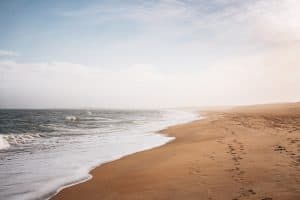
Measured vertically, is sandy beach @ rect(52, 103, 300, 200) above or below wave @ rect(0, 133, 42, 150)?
above

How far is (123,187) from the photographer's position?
796 cm

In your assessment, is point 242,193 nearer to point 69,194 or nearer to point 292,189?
point 292,189

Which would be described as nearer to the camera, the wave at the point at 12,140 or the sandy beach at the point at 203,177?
the sandy beach at the point at 203,177

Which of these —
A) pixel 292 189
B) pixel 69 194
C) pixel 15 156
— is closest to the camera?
pixel 292 189

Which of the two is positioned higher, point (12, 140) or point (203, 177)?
point (203, 177)

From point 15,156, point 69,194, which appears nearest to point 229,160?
point 69,194

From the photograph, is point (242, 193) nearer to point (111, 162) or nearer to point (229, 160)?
point (229, 160)

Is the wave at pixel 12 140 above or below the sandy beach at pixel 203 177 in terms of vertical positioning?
below

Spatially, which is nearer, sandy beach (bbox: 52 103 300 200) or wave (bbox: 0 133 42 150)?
sandy beach (bbox: 52 103 300 200)

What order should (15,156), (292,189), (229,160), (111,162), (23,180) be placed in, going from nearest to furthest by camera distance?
(292,189)
(23,180)
(229,160)
(111,162)
(15,156)

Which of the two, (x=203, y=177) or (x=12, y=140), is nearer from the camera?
(x=203, y=177)

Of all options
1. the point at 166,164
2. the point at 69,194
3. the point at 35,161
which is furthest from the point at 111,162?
the point at 69,194

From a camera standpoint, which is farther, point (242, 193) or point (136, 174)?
point (136, 174)

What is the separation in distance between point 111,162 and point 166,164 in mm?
2471
